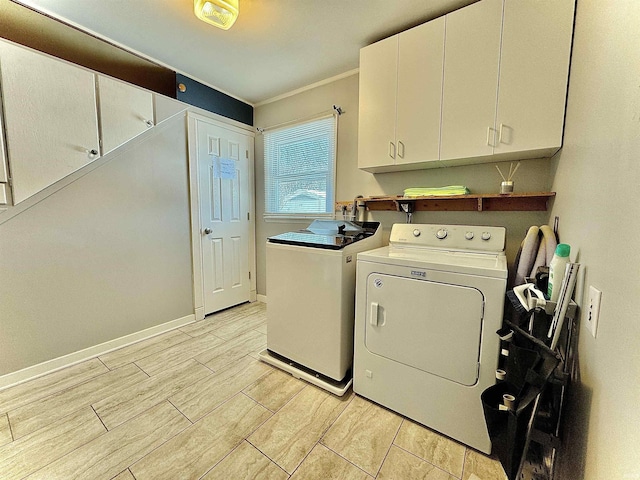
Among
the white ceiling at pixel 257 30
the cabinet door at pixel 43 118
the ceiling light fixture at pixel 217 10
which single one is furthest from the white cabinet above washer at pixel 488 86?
the cabinet door at pixel 43 118

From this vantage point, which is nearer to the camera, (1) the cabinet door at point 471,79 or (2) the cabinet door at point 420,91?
(1) the cabinet door at point 471,79

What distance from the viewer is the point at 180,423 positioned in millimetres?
1479

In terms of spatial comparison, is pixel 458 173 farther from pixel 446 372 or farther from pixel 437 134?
pixel 446 372

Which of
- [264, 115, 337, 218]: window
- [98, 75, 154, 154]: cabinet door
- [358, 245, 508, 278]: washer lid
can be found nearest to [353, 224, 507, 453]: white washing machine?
[358, 245, 508, 278]: washer lid

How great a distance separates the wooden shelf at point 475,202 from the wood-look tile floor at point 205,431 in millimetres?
1465

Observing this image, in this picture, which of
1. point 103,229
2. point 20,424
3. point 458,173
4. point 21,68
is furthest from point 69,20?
point 458,173

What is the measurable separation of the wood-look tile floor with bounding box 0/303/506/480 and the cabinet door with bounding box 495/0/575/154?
1.74 meters

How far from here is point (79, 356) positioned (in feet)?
6.69

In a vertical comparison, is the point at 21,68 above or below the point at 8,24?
below

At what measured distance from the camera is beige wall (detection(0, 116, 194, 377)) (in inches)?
70.1

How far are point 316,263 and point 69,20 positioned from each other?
2.46 metres

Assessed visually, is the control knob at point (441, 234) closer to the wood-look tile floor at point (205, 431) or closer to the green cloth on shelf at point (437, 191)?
the green cloth on shelf at point (437, 191)

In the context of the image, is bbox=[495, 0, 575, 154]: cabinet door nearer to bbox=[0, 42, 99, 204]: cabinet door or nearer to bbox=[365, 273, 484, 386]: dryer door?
bbox=[365, 273, 484, 386]: dryer door

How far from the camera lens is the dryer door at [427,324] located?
4.25 ft
